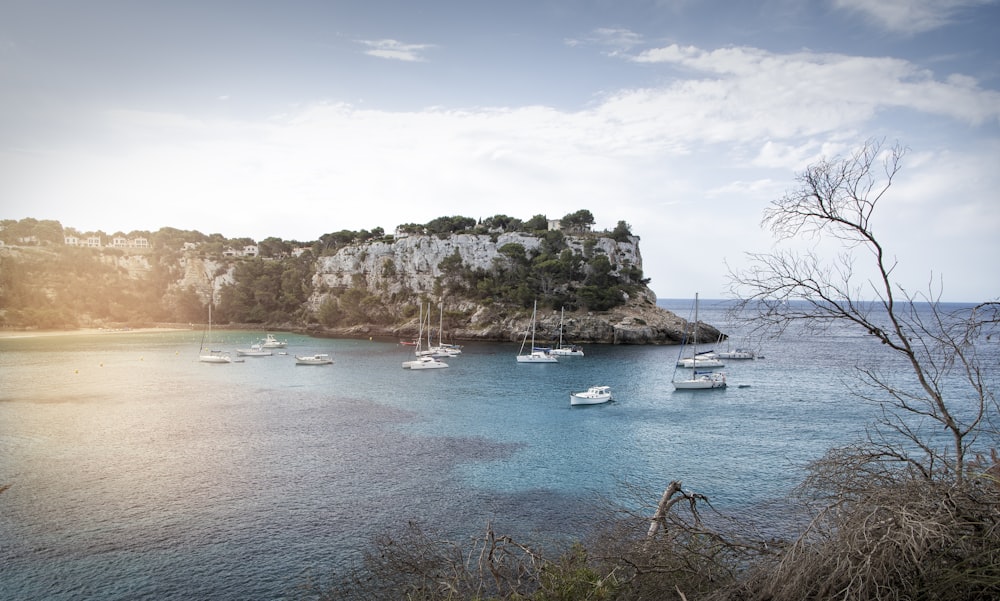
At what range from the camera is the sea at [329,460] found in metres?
14.8

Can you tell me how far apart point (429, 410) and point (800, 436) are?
20.6 metres

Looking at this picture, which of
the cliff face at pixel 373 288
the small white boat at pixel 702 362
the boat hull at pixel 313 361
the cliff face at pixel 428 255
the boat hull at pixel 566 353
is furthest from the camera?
the cliff face at pixel 428 255

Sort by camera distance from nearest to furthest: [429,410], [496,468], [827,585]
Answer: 1. [827,585]
2. [496,468]
3. [429,410]

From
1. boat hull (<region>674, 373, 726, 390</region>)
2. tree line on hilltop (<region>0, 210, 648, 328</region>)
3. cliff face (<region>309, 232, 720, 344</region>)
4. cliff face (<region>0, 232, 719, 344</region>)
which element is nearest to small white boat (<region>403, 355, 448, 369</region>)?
boat hull (<region>674, 373, 726, 390</region>)

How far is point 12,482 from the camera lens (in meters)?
20.2

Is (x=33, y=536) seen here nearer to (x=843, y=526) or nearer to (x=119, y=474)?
(x=119, y=474)

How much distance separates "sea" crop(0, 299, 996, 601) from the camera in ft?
48.5

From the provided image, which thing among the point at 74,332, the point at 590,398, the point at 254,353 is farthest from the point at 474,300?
the point at 74,332

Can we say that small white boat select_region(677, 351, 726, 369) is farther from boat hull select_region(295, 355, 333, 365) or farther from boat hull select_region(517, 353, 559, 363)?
boat hull select_region(295, 355, 333, 365)

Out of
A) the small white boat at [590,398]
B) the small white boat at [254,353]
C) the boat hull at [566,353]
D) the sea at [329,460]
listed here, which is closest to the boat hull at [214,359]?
the small white boat at [254,353]

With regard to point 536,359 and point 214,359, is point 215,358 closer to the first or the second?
point 214,359

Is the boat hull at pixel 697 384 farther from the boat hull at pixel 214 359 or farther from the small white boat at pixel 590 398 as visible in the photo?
the boat hull at pixel 214 359

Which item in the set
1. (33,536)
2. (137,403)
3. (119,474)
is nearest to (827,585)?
(33,536)

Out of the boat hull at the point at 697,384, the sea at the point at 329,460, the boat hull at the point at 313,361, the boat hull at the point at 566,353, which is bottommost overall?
the sea at the point at 329,460
